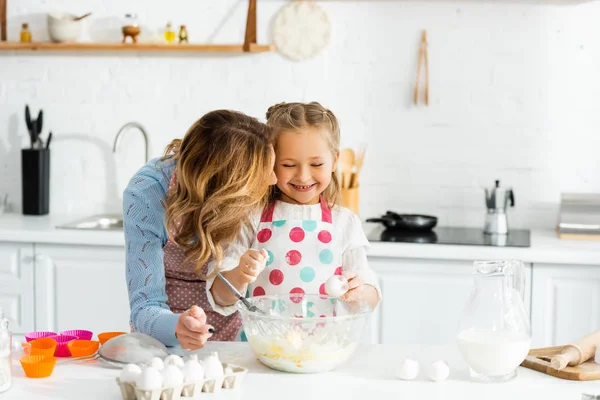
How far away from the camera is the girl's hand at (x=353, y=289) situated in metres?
1.88

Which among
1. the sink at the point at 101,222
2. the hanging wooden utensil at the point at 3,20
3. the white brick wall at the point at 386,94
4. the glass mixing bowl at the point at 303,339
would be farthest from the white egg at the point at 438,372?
the hanging wooden utensil at the point at 3,20

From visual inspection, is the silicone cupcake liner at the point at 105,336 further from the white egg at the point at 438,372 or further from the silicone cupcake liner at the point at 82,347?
the white egg at the point at 438,372

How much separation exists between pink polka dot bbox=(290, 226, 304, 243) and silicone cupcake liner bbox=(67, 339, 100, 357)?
59 cm

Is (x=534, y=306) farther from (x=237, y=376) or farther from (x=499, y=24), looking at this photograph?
(x=237, y=376)

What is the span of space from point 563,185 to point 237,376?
8.22 feet

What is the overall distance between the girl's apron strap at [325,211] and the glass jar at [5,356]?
93 cm

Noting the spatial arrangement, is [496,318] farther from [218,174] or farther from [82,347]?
[82,347]

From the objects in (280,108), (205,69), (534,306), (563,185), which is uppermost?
(205,69)

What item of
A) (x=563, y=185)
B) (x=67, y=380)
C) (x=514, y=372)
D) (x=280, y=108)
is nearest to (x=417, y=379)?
(x=514, y=372)

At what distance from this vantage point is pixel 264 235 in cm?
222

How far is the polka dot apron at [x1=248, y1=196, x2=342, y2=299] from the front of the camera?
2170 millimetres

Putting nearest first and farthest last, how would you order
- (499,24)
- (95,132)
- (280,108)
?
(280,108), (499,24), (95,132)

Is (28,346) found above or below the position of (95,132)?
below

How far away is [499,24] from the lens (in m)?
3.70
